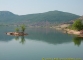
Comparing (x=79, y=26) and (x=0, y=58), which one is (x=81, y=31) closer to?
(x=79, y=26)

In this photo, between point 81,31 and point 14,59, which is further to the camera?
point 81,31

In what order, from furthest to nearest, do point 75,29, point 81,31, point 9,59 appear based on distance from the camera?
point 75,29, point 81,31, point 9,59

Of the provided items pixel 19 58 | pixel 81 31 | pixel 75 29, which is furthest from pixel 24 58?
pixel 75 29

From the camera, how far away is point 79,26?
105 meters

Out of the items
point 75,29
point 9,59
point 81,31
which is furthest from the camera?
point 75,29

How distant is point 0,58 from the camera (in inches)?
1345

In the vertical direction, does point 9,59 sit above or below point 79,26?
below

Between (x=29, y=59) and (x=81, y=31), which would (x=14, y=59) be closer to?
(x=29, y=59)

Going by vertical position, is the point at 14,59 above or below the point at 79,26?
below


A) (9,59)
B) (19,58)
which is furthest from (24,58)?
(9,59)

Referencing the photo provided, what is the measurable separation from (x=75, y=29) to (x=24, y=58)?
7793cm

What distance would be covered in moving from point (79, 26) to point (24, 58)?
75915 mm

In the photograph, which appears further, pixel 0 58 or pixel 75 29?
pixel 75 29

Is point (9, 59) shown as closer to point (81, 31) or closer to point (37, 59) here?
point (37, 59)
